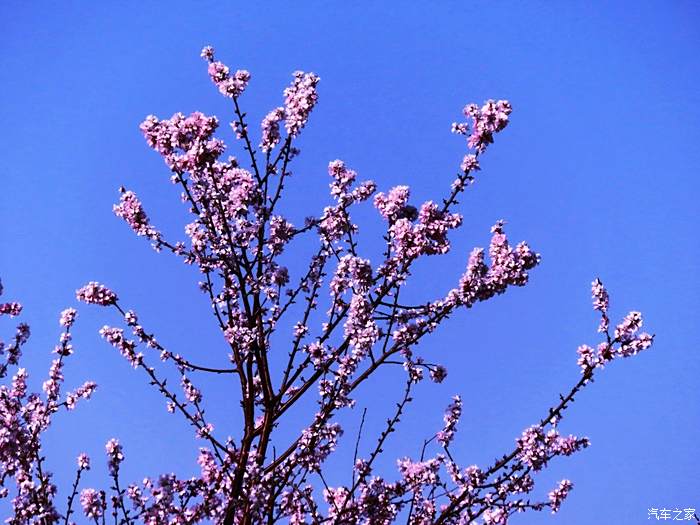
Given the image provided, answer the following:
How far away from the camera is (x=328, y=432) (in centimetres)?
832

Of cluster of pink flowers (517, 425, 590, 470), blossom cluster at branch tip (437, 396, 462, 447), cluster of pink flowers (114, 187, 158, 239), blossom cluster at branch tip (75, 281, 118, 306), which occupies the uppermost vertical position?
cluster of pink flowers (114, 187, 158, 239)

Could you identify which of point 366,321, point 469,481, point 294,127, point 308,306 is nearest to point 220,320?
point 308,306

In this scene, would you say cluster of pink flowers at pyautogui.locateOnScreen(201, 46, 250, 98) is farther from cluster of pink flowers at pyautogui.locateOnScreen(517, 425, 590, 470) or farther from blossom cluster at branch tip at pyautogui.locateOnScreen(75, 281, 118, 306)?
cluster of pink flowers at pyautogui.locateOnScreen(517, 425, 590, 470)

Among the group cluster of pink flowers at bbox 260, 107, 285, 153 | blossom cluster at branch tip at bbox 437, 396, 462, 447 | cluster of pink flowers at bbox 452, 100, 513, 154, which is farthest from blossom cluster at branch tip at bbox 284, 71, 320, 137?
blossom cluster at branch tip at bbox 437, 396, 462, 447

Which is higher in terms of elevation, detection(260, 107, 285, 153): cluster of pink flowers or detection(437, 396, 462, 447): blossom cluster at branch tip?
detection(260, 107, 285, 153): cluster of pink flowers

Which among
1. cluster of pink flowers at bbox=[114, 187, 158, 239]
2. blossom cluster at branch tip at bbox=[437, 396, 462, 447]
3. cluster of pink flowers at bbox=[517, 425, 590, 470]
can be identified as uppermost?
cluster of pink flowers at bbox=[114, 187, 158, 239]

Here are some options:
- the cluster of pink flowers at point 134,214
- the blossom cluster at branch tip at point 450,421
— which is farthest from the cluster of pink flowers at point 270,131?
the blossom cluster at branch tip at point 450,421

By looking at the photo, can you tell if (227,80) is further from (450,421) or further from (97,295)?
(450,421)

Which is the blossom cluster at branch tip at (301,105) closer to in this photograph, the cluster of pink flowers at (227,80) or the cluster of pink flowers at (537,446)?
the cluster of pink flowers at (227,80)

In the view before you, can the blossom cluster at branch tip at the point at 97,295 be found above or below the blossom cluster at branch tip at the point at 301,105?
below

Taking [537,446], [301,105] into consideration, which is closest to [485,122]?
[301,105]

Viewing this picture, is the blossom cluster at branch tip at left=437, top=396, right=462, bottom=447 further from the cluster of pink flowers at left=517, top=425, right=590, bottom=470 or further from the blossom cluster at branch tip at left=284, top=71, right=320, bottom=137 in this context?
the blossom cluster at branch tip at left=284, top=71, right=320, bottom=137

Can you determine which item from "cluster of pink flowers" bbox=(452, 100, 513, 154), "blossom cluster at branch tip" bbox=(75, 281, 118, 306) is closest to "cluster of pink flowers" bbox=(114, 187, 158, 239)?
"blossom cluster at branch tip" bbox=(75, 281, 118, 306)

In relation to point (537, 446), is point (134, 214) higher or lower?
higher
